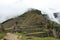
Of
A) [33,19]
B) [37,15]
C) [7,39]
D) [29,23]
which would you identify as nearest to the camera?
[7,39]

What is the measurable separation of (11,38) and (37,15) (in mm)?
75588

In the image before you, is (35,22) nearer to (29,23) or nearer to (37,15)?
(29,23)

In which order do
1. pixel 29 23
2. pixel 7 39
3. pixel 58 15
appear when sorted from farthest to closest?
pixel 58 15
pixel 29 23
pixel 7 39

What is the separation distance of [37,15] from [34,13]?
2.67 meters

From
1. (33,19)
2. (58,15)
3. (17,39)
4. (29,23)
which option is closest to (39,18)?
(33,19)

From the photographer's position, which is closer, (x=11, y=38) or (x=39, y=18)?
(x=11, y=38)

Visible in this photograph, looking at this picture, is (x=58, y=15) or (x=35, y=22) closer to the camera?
(x=35, y=22)

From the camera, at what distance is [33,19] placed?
90.3 m

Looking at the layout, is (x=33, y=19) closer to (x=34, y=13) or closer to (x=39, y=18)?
(x=39, y=18)

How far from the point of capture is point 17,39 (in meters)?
24.2

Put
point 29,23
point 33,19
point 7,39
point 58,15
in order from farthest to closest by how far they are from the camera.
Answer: point 58,15, point 33,19, point 29,23, point 7,39

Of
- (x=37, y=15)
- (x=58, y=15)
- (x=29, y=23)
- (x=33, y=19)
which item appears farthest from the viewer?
(x=58, y=15)

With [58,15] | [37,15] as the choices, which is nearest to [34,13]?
[37,15]

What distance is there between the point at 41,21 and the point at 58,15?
39188 mm
